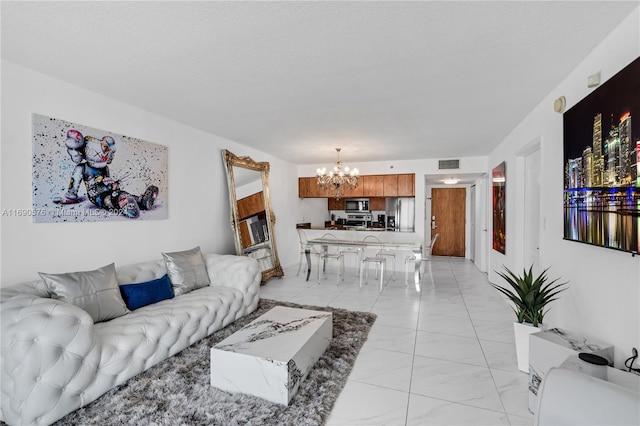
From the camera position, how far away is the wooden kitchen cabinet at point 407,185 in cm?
630

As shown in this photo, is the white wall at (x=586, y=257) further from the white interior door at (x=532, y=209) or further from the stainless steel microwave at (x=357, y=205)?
the stainless steel microwave at (x=357, y=205)

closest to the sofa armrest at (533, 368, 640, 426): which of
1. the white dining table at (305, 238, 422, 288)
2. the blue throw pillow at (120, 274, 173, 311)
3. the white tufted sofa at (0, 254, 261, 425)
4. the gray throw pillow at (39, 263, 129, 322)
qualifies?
the white tufted sofa at (0, 254, 261, 425)

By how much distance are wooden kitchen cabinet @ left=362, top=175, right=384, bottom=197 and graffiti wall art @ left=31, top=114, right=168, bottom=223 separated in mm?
4234

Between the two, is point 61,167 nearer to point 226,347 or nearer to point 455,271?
point 226,347

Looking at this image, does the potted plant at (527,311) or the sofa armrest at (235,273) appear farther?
the sofa armrest at (235,273)

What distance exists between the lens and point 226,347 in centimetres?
214

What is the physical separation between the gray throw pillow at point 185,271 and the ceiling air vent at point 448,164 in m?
4.97

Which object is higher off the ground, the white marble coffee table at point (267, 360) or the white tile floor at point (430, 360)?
the white marble coffee table at point (267, 360)

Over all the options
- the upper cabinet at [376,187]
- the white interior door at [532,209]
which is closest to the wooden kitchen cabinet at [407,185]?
the upper cabinet at [376,187]

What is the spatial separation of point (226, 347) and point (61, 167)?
85.6 inches

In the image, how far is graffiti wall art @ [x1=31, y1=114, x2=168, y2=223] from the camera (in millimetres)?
2500

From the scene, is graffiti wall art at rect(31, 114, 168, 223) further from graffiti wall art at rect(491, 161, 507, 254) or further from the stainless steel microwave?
the stainless steel microwave

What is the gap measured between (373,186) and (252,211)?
287 centimetres

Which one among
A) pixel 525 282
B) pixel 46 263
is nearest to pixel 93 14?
pixel 46 263
